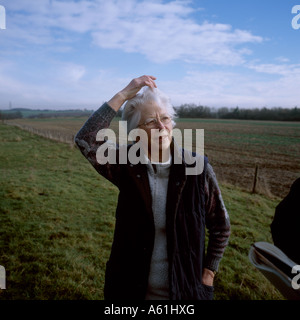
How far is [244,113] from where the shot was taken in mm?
82250

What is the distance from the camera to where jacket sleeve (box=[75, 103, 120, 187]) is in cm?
154

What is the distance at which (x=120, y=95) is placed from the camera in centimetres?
157

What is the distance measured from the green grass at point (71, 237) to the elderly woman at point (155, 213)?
196cm

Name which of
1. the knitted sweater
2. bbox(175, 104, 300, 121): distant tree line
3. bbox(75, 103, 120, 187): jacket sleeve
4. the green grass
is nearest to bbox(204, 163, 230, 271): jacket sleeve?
the knitted sweater

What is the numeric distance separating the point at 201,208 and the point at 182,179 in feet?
0.77

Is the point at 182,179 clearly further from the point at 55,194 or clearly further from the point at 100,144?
the point at 55,194

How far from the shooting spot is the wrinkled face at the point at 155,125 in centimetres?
159

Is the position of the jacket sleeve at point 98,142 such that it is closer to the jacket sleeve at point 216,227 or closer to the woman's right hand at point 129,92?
the woman's right hand at point 129,92

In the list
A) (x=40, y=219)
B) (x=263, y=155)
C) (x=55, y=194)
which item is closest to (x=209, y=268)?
(x=40, y=219)

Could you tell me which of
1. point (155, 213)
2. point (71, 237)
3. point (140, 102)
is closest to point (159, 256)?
point (155, 213)

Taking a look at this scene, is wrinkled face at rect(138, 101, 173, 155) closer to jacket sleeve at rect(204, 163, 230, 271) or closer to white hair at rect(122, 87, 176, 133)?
white hair at rect(122, 87, 176, 133)

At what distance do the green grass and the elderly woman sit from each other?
6.44 feet

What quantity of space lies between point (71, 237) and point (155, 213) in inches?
143

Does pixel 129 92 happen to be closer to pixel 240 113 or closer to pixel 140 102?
pixel 140 102
